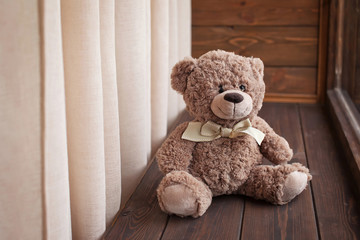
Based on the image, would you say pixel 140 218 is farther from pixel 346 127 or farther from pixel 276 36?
pixel 276 36

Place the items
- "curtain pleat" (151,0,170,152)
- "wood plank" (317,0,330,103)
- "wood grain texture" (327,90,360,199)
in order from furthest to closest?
1. "wood plank" (317,0,330,103)
2. "curtain pleat" (151,0,170,152)
3. "wood grain texture" (327,90,360,199)

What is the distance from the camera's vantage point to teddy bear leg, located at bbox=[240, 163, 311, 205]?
1.23 m

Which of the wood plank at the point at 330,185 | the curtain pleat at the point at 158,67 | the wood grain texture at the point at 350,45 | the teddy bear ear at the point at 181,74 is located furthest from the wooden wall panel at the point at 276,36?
the teddy bear ear at the point at 181,74

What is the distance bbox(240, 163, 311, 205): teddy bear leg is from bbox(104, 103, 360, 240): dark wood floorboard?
29 millimetres

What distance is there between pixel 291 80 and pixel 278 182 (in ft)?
4.30

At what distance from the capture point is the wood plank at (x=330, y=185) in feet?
3.82

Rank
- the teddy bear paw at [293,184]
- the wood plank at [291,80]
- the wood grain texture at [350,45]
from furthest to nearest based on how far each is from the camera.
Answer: the wood plank at [291,80]
the wood grain texture at [350,45]
the teddy bear paw at [293,184]

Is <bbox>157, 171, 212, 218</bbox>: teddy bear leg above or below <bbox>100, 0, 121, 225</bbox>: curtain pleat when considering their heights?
below

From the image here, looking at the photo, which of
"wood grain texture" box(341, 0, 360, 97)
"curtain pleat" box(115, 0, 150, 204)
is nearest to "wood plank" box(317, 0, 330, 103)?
"wood grain texture" box(341, 0, 360, 97)

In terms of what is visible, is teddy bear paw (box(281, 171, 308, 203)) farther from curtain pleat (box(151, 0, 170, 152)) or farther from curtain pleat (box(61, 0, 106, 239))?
curtain pleat (box(151, 0, 170, 152))

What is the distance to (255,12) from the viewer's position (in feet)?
7.81

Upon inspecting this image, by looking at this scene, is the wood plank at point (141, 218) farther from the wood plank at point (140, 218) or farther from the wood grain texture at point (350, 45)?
the wood grain texture at point (350, 45)

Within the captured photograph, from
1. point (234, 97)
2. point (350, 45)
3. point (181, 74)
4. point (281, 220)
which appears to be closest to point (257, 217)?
point (281, 220)

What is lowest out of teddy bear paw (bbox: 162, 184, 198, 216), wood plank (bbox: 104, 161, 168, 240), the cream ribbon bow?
wood plank (bbox: 104, 161, 168, 240)
